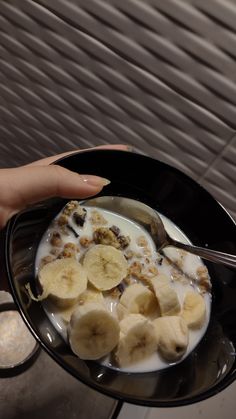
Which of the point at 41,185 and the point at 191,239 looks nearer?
the point at 41,185

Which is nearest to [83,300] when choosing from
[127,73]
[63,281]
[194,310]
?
[63,281]

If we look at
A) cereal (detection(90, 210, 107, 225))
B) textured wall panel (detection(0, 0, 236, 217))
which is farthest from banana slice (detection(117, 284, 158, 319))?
textured wall panel (detection(0, 0, 236, 217))

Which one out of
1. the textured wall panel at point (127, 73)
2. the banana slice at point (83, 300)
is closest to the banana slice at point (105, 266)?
the banana slice at point (83, 300)

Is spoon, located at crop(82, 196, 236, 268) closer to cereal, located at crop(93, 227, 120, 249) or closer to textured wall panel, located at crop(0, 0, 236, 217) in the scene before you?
cereal, located at crop(93, 227, 120, 249)

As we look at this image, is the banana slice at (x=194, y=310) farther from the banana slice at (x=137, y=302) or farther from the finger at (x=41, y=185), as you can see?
the finger at (x=41, y=185)

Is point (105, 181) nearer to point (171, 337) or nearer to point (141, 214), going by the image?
point (141, 214)
